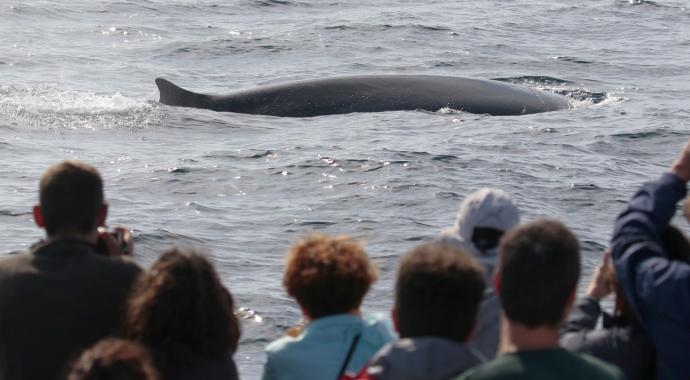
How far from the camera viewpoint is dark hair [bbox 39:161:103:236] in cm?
557

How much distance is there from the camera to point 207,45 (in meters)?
30.7

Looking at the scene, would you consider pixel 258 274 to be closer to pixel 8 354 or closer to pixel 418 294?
pixel 8 354

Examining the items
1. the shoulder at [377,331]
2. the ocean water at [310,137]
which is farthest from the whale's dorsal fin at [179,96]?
the shoulder at [377,331]

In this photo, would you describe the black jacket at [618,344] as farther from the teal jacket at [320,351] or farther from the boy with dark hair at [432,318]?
the teal jacket at [320,351]

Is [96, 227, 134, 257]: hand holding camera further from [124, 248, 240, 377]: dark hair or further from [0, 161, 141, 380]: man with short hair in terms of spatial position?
[124, 248, 240, 377]: dark hair

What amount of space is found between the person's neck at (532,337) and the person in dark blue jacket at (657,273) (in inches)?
29.4

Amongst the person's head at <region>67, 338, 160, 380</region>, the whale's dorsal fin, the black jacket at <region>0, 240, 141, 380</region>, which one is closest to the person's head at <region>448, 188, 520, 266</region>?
the black jacket at <region>0, 240, 141, 380</region>

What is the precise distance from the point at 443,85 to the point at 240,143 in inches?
147

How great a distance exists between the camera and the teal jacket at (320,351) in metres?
5.37

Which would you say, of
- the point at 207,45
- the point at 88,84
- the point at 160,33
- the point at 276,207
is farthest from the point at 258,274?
the point at 160,33

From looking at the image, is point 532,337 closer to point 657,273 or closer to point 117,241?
point 657,273

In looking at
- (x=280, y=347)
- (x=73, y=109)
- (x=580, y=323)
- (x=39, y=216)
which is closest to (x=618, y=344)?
(x=580, y=323)

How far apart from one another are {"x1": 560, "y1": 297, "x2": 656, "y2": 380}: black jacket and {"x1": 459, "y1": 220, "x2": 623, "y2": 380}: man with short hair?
2.30ft

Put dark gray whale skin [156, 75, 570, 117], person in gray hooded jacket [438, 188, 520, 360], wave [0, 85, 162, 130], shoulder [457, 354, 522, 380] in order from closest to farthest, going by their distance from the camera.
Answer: shoulder [457, 354, 522, 380], person in gray hooded jacket [438, 188, 520, 360], wave [0, 85, 162, 130], dark gray whale skin [156, 75, 570, 117]
